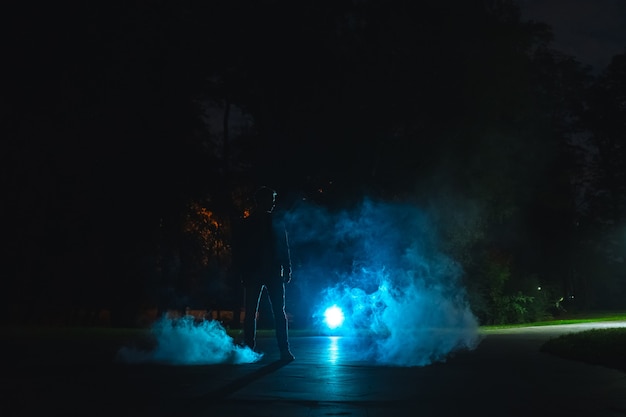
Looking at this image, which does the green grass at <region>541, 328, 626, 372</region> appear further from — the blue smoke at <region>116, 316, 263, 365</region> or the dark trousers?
the blue smoke at <region>116, 316, 263, 365</region>

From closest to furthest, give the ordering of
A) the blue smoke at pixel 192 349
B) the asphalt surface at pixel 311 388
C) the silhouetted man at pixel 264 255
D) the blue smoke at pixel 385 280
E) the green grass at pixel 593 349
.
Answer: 1. the asphalt surface at pixel 311 388
2. the green grass at pixel 593 349
3. the blue smoke at pixel 192 349
4. the silhouetted man at pixel 264 255
5. the blue smoke at pixel 385 280

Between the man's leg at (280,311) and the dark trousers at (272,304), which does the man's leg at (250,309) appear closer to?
the dark trousers at (272,304)

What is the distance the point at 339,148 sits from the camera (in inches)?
1093

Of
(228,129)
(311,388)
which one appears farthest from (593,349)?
(228,129)

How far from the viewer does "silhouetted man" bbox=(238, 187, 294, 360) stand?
10.0 m

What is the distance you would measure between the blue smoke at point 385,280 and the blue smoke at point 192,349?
186 centimetres

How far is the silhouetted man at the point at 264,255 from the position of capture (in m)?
10.0

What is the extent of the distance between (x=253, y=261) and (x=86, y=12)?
1450 cm

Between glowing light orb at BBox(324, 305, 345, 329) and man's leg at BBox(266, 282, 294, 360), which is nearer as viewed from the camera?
man's leg at BBox(266, 282, 294, 360)

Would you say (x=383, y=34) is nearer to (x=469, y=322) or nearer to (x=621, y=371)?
(x=469, y=322)

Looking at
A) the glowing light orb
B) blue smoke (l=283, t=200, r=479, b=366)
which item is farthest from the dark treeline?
the glowing light orb

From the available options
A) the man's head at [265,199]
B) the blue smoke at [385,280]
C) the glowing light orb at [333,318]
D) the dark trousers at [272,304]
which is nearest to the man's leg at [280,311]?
the dark trousers at [272,304]

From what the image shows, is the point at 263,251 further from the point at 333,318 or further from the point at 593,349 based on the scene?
the point at 333,318

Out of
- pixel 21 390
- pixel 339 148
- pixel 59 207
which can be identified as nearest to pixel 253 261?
pixel 21 390
